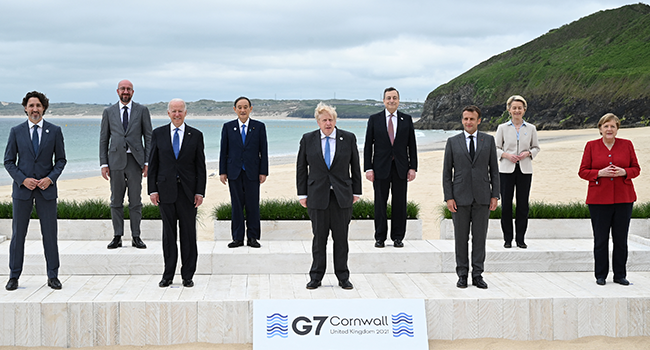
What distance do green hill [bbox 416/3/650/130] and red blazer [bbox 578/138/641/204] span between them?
42.6 m

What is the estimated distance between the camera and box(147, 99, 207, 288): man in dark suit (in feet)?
15.8

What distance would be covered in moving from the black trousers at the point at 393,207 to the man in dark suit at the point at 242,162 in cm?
126

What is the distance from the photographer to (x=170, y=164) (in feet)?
15.9

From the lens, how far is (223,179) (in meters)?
5.78

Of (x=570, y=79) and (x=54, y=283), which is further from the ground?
(x=570, y=79)

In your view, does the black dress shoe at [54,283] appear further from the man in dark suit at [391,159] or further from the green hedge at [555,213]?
the green hedge at [555,213]

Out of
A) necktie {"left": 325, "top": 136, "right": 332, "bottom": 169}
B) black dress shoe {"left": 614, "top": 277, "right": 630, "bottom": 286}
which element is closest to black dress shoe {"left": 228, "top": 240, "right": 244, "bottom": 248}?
necktie {"left": 325, "top": 136, "right": 332, "bottom": 169}

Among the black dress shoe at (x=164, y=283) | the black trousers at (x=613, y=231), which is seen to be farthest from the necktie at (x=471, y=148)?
the black dress shoe at (x=164, y=283)

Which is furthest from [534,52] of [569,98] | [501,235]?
[501,235]

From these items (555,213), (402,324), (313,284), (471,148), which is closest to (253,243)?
(313,284)

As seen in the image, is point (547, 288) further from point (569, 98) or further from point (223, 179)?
point (569, 98)

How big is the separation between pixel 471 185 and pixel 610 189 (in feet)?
4.29

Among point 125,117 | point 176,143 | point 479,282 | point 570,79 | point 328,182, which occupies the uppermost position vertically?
point 570,79

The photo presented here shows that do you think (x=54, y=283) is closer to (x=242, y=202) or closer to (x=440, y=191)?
(x=242, y=202)
